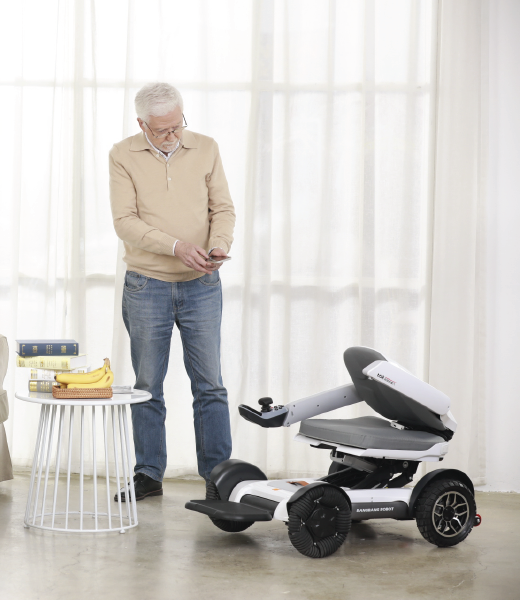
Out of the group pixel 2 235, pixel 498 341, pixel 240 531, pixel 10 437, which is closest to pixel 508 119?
pixel 498 341

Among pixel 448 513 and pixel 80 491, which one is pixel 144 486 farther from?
pixel 448 513

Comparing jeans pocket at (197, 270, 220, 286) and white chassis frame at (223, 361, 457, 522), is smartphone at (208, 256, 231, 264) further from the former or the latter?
white chassis frame at (223, 361, 457, 522)

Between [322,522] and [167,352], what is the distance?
1.04 m

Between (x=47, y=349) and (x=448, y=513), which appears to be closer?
(x=448, y=513)

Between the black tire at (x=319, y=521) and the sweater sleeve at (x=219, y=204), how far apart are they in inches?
43.3

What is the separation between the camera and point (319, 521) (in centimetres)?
219

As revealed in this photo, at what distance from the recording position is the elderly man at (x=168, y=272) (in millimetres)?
2865

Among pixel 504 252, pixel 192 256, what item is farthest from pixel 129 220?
pixel 504 252

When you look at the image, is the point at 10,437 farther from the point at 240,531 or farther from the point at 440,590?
the point at 440,590

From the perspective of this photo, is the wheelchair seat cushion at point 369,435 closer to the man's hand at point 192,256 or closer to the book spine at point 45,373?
the man's hand at point 192,256

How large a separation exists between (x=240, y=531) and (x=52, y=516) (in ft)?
2.02

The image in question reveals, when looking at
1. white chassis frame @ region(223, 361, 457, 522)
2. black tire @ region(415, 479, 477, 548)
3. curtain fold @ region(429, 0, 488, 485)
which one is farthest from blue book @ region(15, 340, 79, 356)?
curtain fold @ region(429, 0, 488, 485)

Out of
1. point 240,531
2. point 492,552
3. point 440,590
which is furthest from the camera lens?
point 240,531

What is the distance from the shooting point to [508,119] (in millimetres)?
3336
